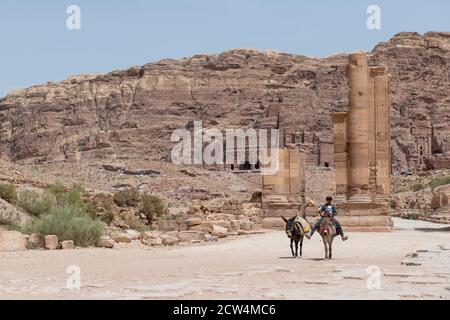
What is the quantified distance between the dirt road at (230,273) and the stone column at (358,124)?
5.79 metres

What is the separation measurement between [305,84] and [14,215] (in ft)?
407

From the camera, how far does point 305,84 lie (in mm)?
143875

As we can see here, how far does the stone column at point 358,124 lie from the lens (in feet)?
75.6

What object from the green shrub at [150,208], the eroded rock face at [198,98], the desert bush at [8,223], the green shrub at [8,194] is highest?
the eroded rock face at [198,98]

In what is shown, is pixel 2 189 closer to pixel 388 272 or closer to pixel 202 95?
pixel 388 272

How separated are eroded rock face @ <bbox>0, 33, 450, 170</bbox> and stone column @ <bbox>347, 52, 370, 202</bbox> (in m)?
104

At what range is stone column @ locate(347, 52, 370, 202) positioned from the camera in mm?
23031

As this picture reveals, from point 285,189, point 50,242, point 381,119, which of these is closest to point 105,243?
point 50,242

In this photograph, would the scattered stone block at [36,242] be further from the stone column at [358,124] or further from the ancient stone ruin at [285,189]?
the stone column at [358,124]

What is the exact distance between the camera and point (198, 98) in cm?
14500

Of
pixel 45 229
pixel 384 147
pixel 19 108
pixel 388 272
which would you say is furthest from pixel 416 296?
pixel 19 108

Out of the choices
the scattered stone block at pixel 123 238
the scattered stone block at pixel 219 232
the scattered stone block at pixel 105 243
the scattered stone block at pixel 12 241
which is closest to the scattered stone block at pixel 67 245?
the scattered stone block at pixel 12 241

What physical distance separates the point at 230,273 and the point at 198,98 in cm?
13511

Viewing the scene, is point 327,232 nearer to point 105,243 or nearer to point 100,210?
point 105,243
